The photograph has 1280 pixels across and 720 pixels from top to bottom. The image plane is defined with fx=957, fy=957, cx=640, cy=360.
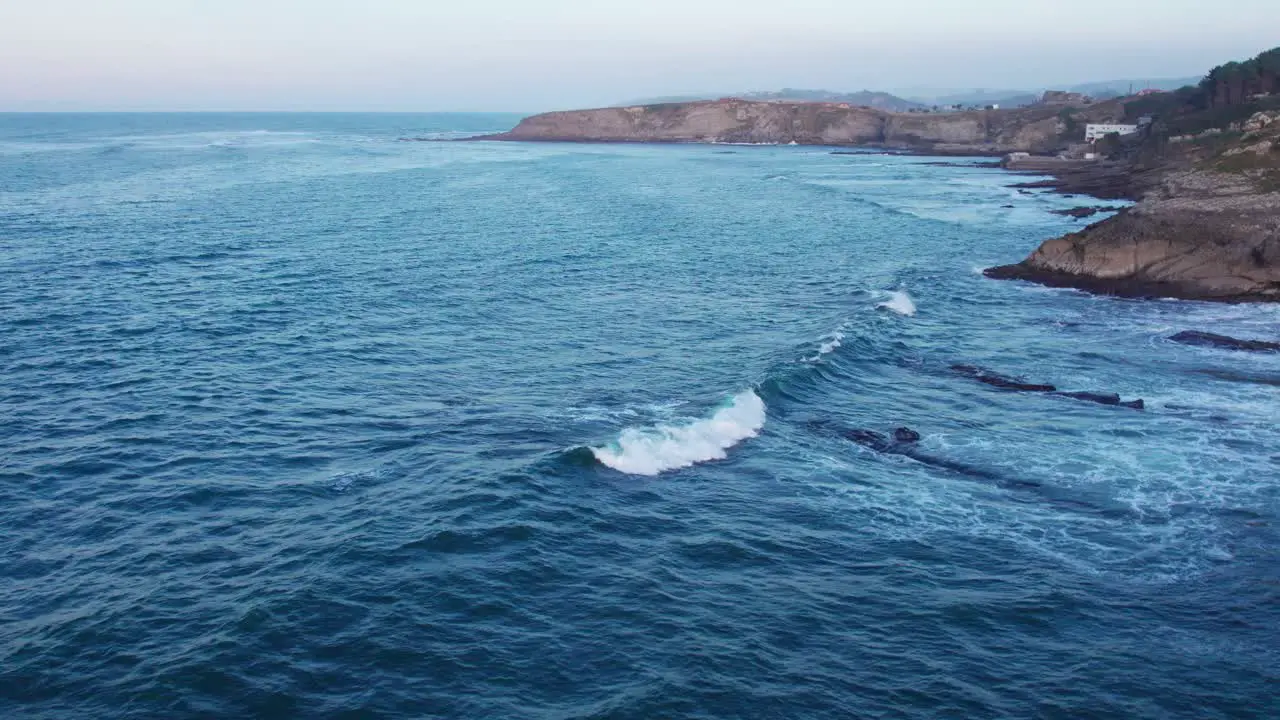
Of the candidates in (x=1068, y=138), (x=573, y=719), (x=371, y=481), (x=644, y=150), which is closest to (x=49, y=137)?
(x=644, y=150)

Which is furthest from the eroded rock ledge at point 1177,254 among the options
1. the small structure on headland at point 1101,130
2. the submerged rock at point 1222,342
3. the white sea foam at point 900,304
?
the small structure on headland at point 1101,130

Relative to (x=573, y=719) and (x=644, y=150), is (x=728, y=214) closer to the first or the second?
(x=573, y=719)

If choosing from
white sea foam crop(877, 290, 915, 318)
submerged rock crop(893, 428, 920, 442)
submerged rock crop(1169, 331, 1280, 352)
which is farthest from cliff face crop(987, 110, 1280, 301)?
submerged rock crop(893, 428, 920, 442)

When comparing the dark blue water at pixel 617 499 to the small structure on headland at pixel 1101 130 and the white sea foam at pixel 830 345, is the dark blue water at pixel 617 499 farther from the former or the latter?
the small structure on headland at pixel 1101 130

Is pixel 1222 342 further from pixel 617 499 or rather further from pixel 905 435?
pixel 617 499

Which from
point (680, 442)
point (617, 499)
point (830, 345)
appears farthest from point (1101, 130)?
point (617, 499)
